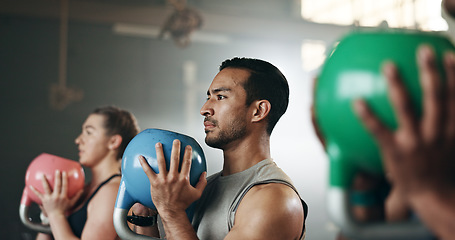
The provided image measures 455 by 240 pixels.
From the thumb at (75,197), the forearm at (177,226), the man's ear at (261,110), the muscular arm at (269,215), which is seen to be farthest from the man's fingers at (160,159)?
the thumb at (75,197)

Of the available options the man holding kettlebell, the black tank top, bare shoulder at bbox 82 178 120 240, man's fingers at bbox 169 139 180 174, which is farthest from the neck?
the black tank top

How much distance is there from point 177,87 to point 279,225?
3612 mm

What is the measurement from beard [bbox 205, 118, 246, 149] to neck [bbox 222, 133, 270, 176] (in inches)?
0.9

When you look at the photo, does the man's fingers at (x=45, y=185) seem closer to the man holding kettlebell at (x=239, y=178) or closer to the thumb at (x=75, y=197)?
the thumb at (x=75, y=197)

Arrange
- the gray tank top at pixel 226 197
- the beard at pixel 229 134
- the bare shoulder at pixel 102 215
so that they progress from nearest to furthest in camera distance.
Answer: the gray tank top at pixel 226 197
the beard at pixel 229 134
the bare shoulder at pixel 102 215

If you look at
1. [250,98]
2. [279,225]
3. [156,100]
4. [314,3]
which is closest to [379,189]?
[279,225]

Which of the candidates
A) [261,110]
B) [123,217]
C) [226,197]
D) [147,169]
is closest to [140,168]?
[147,169]

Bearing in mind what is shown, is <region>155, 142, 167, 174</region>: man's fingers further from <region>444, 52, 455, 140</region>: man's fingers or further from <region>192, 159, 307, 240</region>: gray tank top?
<region>444, 52, 455, 140</region>: man's fingers

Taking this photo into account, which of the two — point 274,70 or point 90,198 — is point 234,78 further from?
point 90,198

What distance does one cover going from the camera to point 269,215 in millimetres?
1010

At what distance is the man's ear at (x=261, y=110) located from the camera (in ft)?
4.17

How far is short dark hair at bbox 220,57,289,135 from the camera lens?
50.9 inches

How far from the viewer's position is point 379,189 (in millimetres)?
599

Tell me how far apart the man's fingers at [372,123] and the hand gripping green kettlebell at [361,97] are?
1 centimetres
